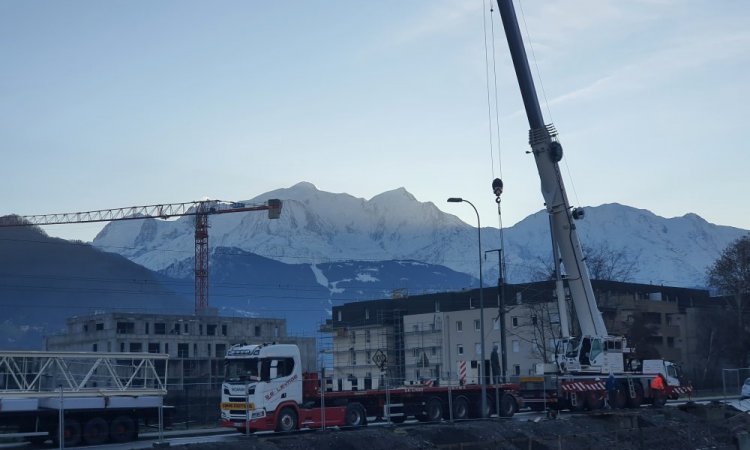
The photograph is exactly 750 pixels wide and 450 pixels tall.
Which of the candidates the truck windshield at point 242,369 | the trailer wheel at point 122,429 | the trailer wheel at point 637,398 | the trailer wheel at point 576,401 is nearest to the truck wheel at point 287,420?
the truck windshield at point 242,369

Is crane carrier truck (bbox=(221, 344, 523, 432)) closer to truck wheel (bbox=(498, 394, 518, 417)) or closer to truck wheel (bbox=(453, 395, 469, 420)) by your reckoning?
truck wheel (bbox=(453, 395, 469, 420))

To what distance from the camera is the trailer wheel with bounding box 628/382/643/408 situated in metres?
49.2

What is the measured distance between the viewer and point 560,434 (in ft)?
128

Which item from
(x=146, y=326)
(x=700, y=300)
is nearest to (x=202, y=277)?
(x=146, y=326)

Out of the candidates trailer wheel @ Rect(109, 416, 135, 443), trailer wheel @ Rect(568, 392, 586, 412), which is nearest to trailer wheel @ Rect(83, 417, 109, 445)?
trailer wheel @ Rect(109, 416, 135, 443)

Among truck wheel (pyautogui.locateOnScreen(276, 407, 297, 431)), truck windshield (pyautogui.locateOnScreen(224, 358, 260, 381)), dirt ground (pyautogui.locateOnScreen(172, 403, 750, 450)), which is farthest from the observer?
truck windshield (pyautogui.locateOnScreen(224, 358, 260, 381))

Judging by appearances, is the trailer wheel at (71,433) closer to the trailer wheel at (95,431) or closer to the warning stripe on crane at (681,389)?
the trailer wheel at (95,431)

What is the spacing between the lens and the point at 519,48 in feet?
152

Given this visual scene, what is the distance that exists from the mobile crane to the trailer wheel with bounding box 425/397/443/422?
5.56 m

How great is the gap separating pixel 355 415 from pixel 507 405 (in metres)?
9.71

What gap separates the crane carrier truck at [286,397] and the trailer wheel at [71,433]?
5564mm

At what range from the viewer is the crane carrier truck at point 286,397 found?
36.8m

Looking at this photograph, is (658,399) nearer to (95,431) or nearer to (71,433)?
(95,431)

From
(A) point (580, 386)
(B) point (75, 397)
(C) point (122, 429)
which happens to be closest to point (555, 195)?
(A) point (580, 386)
